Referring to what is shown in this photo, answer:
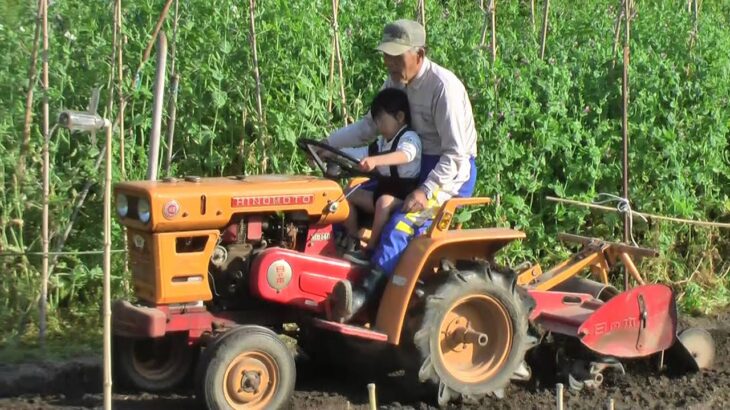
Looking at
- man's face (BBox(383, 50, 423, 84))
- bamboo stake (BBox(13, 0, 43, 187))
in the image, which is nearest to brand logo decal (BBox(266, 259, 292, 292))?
man's face (BBox(383, 50, 423, 84))

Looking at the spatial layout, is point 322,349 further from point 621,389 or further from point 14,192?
point 14,192

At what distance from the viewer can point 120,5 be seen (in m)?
7.19

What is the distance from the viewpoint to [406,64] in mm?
6227

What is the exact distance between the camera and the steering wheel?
19.7 ft

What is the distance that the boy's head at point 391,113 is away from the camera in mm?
6195

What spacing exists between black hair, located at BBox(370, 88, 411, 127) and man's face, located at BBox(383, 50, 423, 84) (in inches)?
3.5

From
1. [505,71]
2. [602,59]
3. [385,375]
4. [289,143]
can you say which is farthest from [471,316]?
[602,59]

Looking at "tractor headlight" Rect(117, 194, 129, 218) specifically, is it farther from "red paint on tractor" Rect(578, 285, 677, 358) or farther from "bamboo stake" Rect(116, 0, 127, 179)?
"red paint on tractor" Rect(578, 285, 677, 358)

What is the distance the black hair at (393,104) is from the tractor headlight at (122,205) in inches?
54.2

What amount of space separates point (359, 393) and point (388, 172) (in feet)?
3.78

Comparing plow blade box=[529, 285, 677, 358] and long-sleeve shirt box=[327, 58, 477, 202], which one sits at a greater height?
long-sleeve shirt box=[327, 58, 477, 202]

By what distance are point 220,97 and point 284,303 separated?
2.04 meters

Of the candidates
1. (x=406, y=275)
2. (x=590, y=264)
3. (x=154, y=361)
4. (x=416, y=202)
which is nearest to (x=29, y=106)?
(x=154, y=361)

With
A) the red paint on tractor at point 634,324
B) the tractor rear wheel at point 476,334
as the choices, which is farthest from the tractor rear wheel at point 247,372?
the red paint on tractor at point 634,324
